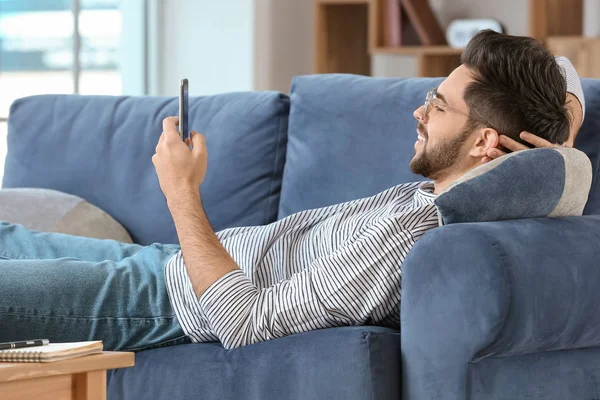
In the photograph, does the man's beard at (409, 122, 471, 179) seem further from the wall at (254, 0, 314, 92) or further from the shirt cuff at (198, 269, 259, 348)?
the wall at (254, 0, 314, 92)

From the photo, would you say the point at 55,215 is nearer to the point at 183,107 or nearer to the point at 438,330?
the point at 183,107

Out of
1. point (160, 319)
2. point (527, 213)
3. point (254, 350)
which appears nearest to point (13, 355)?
point (254, 350)

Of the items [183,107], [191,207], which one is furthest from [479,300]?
[183,107]

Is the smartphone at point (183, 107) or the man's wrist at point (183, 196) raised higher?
the smartphone at point (183, 107)

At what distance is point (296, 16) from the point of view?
4.32 meters

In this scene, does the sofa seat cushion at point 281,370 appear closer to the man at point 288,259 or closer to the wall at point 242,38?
the man at point 288,259

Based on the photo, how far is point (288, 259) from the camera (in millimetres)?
1890

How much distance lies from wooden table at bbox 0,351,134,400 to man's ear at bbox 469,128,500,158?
0.82m

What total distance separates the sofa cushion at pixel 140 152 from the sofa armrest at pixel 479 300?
925 mm

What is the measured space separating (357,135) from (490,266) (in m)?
0.85

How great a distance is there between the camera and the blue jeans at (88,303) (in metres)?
1.70

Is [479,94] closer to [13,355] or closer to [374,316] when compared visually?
[374,316]

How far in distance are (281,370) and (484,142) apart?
0.58 m

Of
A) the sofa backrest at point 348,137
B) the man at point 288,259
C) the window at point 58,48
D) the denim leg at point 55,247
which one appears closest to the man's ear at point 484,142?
the man at point 288,259
